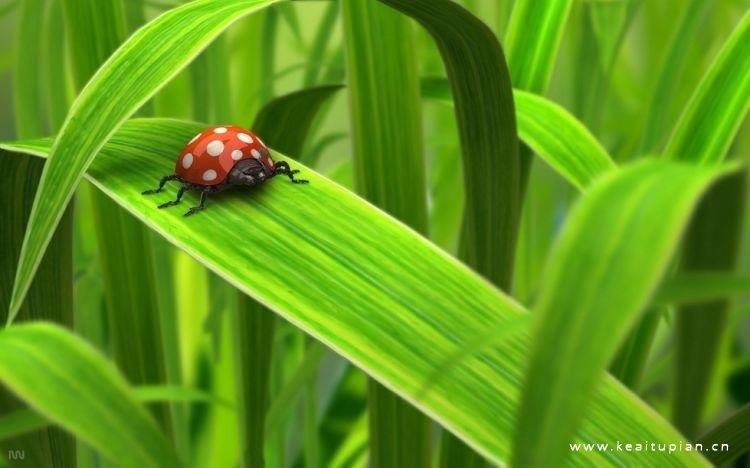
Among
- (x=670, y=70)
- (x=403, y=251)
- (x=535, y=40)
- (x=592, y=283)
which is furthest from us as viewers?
(x=670, y=70)

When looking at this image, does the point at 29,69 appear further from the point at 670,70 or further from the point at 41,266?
the point at 670,70

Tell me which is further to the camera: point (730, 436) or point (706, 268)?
point (730, 436)

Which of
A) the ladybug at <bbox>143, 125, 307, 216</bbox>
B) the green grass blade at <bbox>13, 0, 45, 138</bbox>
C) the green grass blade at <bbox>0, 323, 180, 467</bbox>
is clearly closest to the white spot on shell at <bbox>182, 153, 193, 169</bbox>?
the ladybug at <bbox>143, 125, 307, 216</bbox>

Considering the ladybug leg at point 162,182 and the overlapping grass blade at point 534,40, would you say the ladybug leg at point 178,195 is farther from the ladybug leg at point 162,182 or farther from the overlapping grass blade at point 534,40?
Result: the overlapping grass blade at point 534,40

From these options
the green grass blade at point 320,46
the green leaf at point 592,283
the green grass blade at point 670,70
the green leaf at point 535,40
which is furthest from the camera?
the green grass blade at point 320,46

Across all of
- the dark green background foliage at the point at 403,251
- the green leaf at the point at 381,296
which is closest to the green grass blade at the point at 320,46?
the dark green background foliage at the point at 403,251

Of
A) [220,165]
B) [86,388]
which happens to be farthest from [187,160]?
[86,388]
